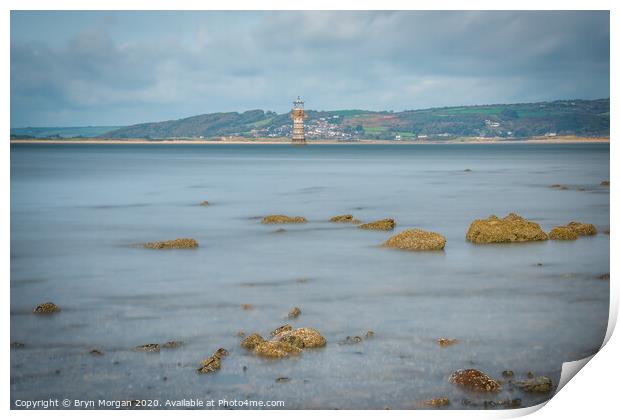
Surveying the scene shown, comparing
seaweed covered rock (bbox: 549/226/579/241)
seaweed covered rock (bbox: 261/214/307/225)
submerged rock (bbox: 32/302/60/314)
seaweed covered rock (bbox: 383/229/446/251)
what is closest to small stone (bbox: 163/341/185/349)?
submerged rock (bbox: 32/302/60/314)

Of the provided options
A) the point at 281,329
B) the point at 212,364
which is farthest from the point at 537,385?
the point at 212,364

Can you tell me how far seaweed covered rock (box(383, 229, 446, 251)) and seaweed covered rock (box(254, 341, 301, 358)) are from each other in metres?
5.32

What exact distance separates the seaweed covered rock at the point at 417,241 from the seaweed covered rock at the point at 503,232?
84cm

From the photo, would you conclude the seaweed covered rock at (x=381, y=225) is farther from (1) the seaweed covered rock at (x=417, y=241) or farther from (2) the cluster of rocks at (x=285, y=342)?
(2) the cluster of rocks at (x=285, y=342)

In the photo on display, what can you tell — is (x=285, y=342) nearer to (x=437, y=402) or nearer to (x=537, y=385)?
(x=437, y=402)

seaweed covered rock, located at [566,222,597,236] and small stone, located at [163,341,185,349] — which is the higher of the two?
small stone, located at [163,341,185,349]

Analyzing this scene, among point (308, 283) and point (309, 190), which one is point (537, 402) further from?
point (309, 190)

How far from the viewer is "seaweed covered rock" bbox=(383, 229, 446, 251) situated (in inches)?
485

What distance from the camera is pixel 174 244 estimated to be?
42.0 ft

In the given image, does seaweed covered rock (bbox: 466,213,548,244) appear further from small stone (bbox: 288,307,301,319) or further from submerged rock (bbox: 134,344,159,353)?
submerged rock (bbox: 134,344,159,353)

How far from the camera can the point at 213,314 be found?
8.64m
